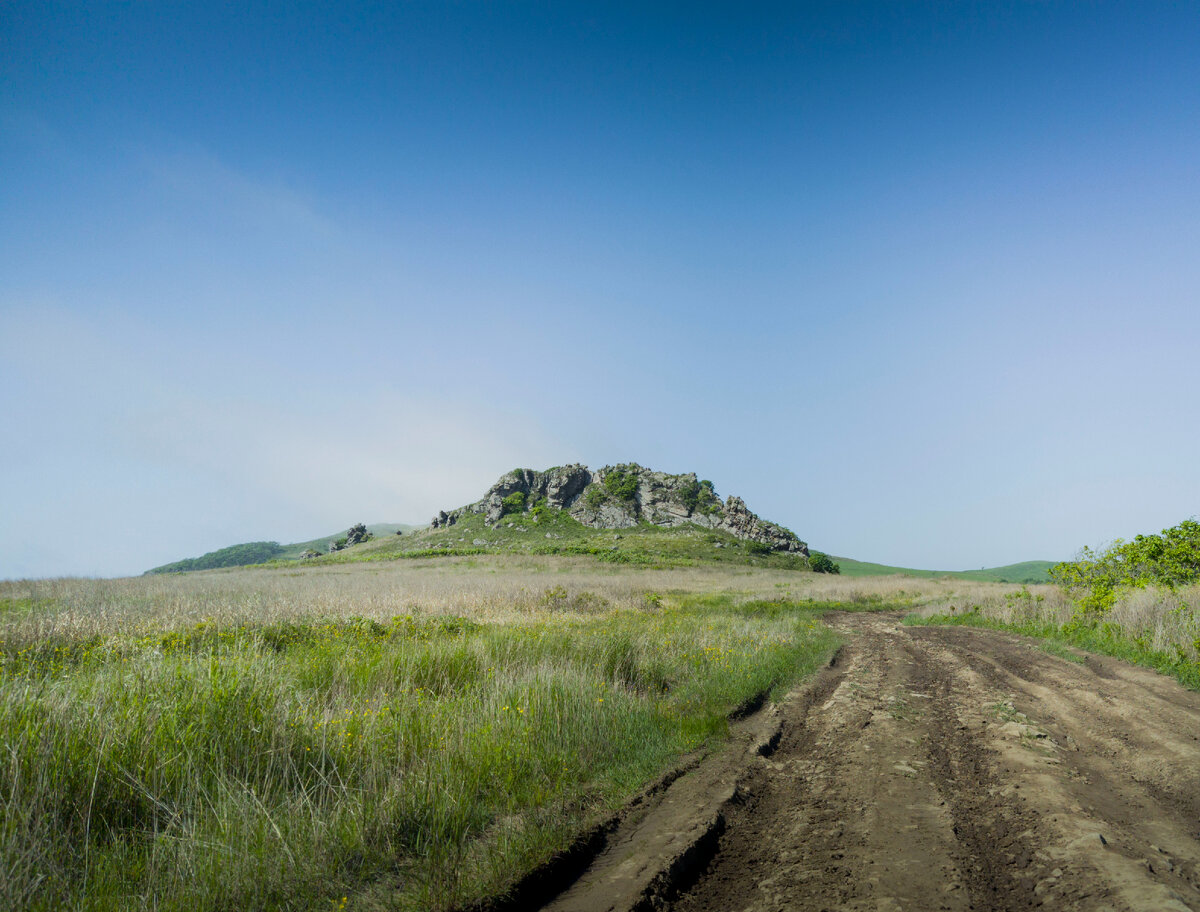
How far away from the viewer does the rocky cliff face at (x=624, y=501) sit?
112125mm

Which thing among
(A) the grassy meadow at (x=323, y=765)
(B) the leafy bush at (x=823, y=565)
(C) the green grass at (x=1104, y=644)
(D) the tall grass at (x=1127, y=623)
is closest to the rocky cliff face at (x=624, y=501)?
(B) the leafy bush at (x=823, y=565)

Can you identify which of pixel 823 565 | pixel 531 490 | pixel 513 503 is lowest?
pixel 823 565

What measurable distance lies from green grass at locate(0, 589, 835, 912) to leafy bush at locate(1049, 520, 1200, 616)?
53.3ft

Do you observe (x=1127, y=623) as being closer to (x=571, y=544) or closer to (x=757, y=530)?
(x=571, y=544)

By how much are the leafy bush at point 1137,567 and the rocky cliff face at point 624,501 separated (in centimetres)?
8659

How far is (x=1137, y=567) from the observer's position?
18.0 metres

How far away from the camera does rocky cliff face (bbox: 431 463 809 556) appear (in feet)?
368

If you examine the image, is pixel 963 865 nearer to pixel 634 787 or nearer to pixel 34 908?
pixel 634 787

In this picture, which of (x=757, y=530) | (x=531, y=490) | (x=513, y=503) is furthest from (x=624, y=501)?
(x=757, y=530)

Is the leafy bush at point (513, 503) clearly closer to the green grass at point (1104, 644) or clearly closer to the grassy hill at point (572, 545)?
the grassy hill at point (572, 545)

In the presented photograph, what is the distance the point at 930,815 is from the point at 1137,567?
65.4ft

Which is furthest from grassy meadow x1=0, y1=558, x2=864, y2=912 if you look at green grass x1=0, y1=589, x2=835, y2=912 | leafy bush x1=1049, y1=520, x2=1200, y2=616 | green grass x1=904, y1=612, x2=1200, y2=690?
leafy bush x1=1049, y1=520, x2=1200, y2=616

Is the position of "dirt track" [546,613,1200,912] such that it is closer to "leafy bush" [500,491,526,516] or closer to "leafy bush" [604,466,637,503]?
"leafy bush" [500,491,526,516]

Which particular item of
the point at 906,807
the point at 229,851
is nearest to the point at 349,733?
the point at 229,851
